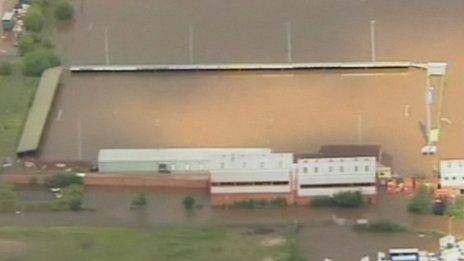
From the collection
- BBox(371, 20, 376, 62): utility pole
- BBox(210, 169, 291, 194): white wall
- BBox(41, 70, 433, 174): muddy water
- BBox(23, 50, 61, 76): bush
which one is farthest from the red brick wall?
BBox(23, 50, 61, 76): bush

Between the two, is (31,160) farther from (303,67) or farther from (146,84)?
(303,67)

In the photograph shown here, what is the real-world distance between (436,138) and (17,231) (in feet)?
9.25

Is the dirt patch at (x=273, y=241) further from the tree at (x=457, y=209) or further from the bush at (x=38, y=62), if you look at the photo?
the bush at (x=38, y=62)

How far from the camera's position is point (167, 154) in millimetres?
11727

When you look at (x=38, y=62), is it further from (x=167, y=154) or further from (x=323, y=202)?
(x=323, y=202)

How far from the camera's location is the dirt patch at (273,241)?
10406 mm

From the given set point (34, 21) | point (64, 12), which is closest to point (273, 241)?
point (34, 21)

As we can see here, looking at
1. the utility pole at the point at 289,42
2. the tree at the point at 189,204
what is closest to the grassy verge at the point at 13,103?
the tree at the point at 189,204

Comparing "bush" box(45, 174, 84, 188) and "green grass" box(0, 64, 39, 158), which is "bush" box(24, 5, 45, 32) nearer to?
"green grass" box(0, 64, 39, 158)

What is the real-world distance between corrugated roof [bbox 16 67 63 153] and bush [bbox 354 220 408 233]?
250 centimetres

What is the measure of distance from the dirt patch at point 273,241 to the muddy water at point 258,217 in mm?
111

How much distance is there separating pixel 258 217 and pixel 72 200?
43.9 inches

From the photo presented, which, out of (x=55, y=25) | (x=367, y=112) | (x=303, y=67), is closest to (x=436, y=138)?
(x=367, y=112)

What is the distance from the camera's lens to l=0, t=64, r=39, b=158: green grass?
40.4 feet
